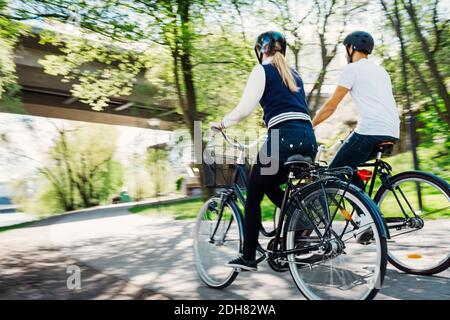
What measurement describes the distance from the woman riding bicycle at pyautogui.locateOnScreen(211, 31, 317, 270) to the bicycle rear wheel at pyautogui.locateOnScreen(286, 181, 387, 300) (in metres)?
0.34

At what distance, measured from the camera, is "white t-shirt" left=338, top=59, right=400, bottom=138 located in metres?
4.00

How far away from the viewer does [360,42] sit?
4.19 metres

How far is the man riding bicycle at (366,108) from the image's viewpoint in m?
4.00

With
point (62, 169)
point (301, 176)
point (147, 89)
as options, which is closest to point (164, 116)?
point (147, 89)

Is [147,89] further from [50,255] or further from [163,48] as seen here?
[50,255]

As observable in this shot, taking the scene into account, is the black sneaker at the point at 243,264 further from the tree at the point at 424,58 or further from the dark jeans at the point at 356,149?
the tree at the point at 424,58

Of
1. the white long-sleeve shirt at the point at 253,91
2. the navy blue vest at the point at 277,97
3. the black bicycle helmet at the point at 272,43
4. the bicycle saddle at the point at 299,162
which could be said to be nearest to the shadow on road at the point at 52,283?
the bicycle saddle at the point at 299,162

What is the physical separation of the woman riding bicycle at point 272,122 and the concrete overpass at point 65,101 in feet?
38.8

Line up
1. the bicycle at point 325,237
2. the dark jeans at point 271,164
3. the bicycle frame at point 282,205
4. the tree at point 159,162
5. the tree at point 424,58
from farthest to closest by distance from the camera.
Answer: the tree at point 159,162
the tree at point 424,58
the dark jeans at point 271,164
the bicycle frame at point 282,205
the bicycle at point 325,237

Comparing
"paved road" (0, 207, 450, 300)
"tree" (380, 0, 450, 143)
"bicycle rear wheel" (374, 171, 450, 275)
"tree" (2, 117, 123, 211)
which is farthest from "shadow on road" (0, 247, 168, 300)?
"tree" (2, 117, 123, 211)

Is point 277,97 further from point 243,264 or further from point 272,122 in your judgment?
point 243,264

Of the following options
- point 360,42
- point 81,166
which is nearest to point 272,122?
point 360,42

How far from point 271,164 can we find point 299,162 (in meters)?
0.31

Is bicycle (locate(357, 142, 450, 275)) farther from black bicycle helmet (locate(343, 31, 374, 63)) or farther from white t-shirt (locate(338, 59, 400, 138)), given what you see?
black bicycle helmet (locate(343, 31, 374, 63))
